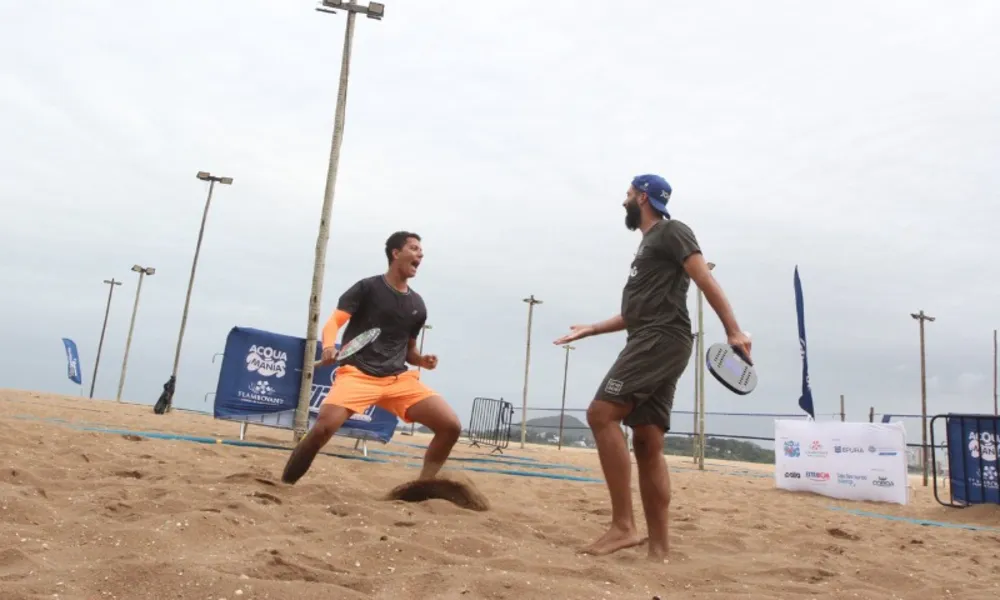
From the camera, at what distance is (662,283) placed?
3.65 meters

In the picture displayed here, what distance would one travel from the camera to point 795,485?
10.8 meters

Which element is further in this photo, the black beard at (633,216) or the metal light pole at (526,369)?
the metal light pole at (526,369)

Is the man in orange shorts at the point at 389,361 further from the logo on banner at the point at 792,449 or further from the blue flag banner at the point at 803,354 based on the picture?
the blue flag banner at the point at 803,354

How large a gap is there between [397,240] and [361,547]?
2.60m

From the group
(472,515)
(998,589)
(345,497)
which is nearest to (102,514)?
(345,497)

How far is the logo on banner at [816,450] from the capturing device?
419 inches

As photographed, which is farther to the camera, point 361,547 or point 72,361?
point 72,361

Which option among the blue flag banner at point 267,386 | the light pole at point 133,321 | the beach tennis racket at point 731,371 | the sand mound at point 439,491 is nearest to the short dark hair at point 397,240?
the sand mound at point 439,491

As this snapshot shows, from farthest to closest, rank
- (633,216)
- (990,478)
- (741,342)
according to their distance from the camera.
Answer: (990,478) < (633,216) < (741,342)

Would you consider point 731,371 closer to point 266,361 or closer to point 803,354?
point 266,361

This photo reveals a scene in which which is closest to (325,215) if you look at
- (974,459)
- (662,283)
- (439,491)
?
(439,491)

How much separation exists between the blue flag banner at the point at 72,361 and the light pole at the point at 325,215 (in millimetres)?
25657

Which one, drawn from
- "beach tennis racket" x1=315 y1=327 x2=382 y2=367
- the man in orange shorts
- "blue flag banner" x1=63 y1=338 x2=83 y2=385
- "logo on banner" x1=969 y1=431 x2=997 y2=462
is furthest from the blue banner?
"blue flag banner" x1=63 y1=338 x2=83 y2=385

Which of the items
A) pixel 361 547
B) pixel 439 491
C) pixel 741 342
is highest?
pixel 741 342
